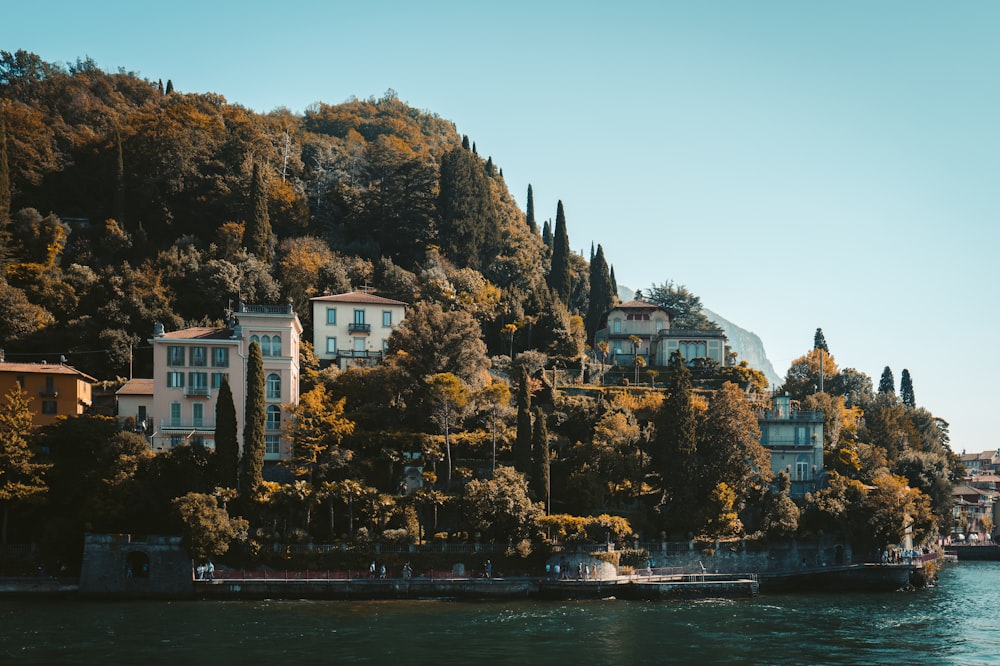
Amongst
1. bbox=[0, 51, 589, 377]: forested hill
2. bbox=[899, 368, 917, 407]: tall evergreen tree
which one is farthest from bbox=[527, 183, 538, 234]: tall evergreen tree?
bbox=[899, 368, 917, 407]: tall evergreen tree

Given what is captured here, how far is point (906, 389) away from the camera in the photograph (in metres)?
133

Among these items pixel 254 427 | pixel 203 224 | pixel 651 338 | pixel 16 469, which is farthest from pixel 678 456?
pixel 203 224

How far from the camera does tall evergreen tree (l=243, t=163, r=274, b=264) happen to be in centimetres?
9300

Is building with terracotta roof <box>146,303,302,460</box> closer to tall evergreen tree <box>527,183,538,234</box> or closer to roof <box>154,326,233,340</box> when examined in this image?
roof <box>154,326,233,340</box>

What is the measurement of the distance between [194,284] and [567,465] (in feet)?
119

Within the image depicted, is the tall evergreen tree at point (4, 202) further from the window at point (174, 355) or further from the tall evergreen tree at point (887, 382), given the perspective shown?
the tall evergreen tree at point (887, 382)

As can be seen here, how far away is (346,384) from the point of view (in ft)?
248

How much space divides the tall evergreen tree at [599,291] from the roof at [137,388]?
48.9m

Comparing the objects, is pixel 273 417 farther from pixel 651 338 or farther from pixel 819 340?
pixel 819 340

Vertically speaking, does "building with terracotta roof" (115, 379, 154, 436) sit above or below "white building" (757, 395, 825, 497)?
above

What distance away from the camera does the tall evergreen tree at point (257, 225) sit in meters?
93.0

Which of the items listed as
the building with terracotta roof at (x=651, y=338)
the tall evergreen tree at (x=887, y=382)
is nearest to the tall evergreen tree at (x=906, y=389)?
the tall evergreen tree at (x=887, y=382)

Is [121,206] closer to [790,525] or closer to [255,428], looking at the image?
[255,428]

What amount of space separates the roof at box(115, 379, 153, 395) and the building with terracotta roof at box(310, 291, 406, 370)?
14.5m
